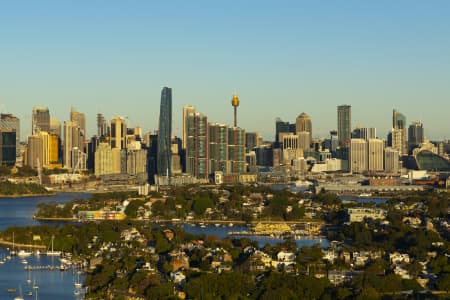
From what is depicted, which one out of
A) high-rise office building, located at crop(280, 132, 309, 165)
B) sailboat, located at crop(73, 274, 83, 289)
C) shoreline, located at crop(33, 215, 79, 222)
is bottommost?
sailboat, located at crop(73, 274, 83, 289)

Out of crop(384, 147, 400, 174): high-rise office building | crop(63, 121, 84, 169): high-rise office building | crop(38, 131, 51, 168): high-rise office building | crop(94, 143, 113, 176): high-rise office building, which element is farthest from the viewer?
crop(384, 147, 400, 174): high-rise office building

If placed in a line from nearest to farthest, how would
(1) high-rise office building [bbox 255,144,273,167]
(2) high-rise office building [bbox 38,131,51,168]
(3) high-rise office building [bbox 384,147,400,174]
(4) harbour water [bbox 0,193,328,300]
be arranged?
(4) harbour water [bbox 0,193,328,300], (2) high-rise office building [bbox 38,131,51,168], (3) high-rise office building [bbox 384,147,400,174], (1) high-rise office building [bbox 255,144,273,167]

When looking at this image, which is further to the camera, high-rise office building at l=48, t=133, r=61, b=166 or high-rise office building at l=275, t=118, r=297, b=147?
high-rise office building at l=275, t=118, r=297, b=147

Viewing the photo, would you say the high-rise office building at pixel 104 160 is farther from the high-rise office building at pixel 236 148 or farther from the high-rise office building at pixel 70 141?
the high-rise office building at pixel 236 148

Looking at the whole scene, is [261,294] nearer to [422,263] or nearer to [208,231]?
[422,263]

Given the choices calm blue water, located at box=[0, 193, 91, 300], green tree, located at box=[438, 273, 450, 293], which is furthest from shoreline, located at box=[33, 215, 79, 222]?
green tree, located at box=[438, 273, 450, 293]

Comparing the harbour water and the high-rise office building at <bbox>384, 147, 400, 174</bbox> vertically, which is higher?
the high-rise office building at <bbox>384, 147, 400, 174</bbox>

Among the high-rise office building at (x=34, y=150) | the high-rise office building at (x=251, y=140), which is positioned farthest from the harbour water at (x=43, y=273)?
the high-rise office building at (x=251, y=140)

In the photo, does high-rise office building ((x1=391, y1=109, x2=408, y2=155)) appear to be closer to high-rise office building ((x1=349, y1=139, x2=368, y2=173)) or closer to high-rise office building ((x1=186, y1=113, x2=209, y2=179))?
high-rise office building ((x1=349, y1=139, x2=368, y2=173))
